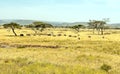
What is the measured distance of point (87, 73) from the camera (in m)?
15.2

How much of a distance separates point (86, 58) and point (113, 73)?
11.5 metres

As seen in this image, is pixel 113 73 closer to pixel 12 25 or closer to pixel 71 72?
pixel 71 72

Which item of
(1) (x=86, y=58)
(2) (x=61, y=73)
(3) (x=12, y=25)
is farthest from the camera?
(3) (x=12, y=25)

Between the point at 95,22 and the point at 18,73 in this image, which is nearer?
the point at 18,73

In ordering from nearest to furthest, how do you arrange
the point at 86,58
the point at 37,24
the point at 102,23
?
the point at 86,58 → the point at 37,24 → the point at 102,23

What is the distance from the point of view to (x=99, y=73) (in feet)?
50.3

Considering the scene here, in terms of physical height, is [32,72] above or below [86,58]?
above

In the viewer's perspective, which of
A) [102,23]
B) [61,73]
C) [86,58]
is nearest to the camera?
[61,73]

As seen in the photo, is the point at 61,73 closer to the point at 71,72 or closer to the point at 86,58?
the point at 71,72

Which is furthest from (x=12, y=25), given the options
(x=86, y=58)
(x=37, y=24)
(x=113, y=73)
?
(x=113, y=73)

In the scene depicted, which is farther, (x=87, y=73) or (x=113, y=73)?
(x=113, y=73)

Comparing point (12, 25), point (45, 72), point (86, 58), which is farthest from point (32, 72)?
point (12, 25)

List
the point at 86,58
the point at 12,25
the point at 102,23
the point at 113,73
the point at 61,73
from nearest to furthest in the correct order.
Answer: the point at 61,73 → the point at 113,73 → the point at 86,58 → the point at 12,25 → the point at 102,23

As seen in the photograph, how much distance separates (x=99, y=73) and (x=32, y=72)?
3.56 meters
